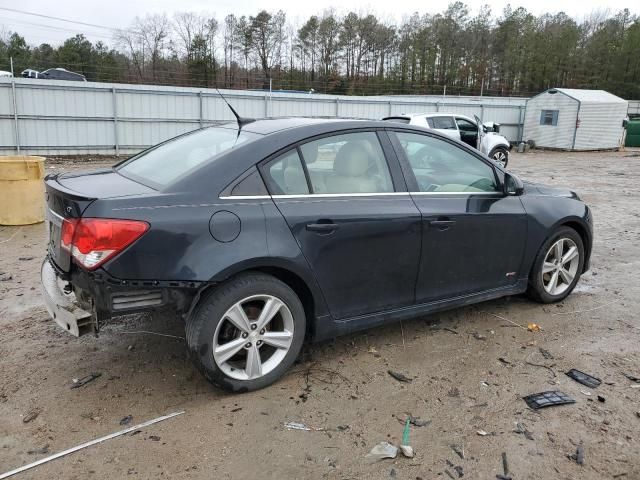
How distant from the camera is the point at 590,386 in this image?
335 centimetres

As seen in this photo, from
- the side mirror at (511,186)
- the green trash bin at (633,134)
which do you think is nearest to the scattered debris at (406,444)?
the side mirror at (511,186)

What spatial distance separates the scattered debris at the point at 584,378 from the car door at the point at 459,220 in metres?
0.90

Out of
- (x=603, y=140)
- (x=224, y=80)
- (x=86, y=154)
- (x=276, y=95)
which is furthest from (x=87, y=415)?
(x=224, y=80)

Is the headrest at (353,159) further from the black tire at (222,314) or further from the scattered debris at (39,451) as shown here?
the scattered debris at (39,451)

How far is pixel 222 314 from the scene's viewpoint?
2955 millimetres

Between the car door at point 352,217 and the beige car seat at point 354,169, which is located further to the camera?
the beige car seat at point 354,169

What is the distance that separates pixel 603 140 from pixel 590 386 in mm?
26125

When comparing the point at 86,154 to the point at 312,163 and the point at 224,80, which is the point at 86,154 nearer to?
the point at 312,163

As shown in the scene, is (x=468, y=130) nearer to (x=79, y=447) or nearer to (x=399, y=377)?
(x=399, y=377)

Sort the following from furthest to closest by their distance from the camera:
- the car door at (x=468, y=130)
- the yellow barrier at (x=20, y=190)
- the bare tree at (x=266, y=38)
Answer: the bare tree at (x=266, y=38)
the car door at (x=468, y=130)
the yellow barrier at (x=20, y=190)

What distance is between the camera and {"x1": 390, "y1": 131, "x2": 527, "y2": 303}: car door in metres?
3.72

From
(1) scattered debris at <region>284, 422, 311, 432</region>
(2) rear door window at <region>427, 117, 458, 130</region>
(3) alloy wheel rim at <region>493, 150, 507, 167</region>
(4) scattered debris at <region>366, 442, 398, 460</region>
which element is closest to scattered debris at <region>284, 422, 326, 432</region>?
(1) scattered debris at <region>284, 422, 311, 432</region>

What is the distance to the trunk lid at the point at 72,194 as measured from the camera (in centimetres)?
285

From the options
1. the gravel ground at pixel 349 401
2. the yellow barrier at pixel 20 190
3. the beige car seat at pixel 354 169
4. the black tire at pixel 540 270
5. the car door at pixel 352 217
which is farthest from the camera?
the yellow barrier at pixel 20 190
